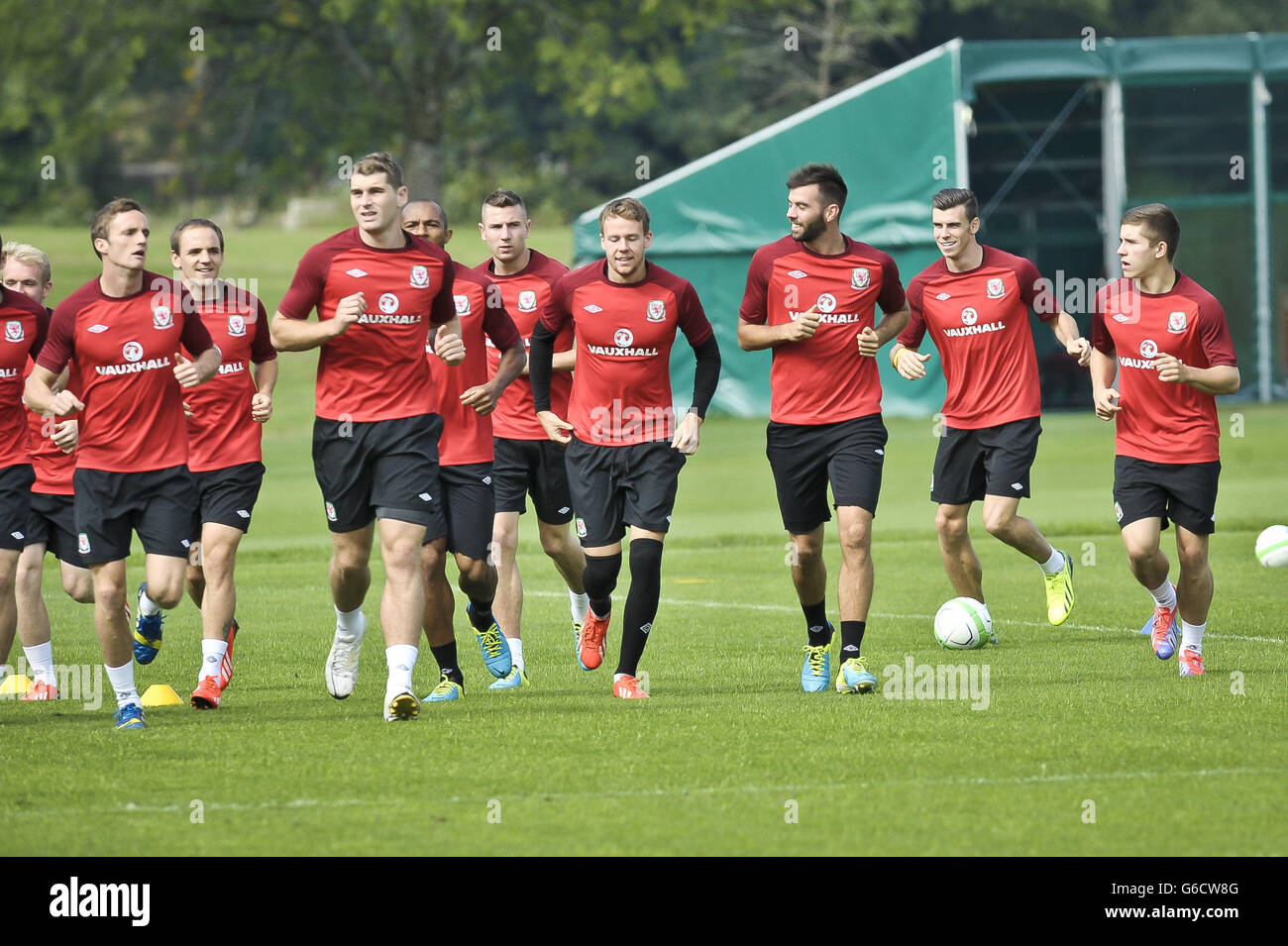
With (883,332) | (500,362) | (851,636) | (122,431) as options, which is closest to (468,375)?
(500,362)

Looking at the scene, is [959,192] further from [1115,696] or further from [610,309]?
[1115,696]

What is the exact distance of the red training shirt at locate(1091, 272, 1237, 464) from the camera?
934 centimetres

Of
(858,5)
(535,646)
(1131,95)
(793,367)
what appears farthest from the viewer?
(858,5)

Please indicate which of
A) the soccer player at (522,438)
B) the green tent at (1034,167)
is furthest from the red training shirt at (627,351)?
the green tent at (1034,167)

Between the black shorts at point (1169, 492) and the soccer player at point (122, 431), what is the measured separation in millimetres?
4608

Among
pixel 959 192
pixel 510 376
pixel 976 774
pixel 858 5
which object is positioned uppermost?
pixel 858 5

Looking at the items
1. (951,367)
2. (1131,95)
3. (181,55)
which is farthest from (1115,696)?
(181,55)

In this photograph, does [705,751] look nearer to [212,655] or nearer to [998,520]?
[212,655]

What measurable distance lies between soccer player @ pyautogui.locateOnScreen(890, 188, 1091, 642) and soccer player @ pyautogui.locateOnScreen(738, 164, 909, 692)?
1.15 m

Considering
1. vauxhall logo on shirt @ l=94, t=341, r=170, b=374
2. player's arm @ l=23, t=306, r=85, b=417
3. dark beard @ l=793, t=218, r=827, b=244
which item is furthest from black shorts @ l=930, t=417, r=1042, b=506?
player's arm @ l=23, t=306, r=85, b=417

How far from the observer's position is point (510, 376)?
9.12 metres

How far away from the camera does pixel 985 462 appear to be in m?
10.7

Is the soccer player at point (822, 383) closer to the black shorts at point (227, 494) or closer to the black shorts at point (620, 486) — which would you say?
the black shorts at point (620, 486)

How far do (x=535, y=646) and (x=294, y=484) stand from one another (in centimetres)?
1359
